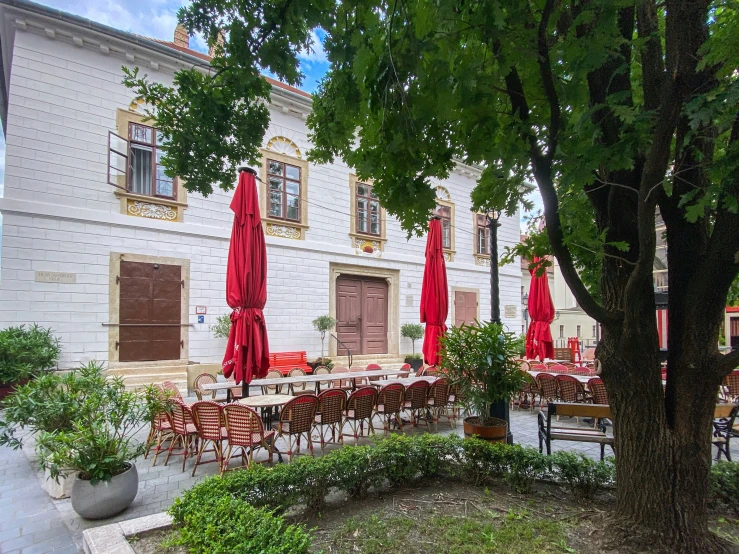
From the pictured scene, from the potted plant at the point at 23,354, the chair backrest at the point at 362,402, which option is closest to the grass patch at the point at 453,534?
the chair backrest at the point at 362,402

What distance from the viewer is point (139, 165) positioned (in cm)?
974

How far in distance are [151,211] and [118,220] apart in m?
0.77

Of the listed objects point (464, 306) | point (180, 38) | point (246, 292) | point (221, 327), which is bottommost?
point (221, 327)

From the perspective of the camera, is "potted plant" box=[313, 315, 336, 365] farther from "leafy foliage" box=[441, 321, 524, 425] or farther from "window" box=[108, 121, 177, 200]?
"leafy foliage" box=[441, 321, 524, 425]

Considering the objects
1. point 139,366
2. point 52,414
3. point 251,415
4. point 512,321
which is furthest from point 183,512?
point 512,321

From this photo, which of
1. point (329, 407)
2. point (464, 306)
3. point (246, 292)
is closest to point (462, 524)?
point (329, 407)

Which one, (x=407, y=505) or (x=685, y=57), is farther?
(x=407, y=505)

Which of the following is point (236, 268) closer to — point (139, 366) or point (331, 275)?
point (139, 366)

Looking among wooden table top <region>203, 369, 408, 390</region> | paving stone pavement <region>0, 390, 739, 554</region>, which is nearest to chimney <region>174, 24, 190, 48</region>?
wooden table top <region>203, 369, 408, 390</region>

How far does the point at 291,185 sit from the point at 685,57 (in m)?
10.8

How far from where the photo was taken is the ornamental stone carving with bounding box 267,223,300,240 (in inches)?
456

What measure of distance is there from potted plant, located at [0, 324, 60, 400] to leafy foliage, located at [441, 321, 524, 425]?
706 cm

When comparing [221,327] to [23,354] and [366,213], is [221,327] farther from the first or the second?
[366,213]

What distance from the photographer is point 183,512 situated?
9.26 feet
